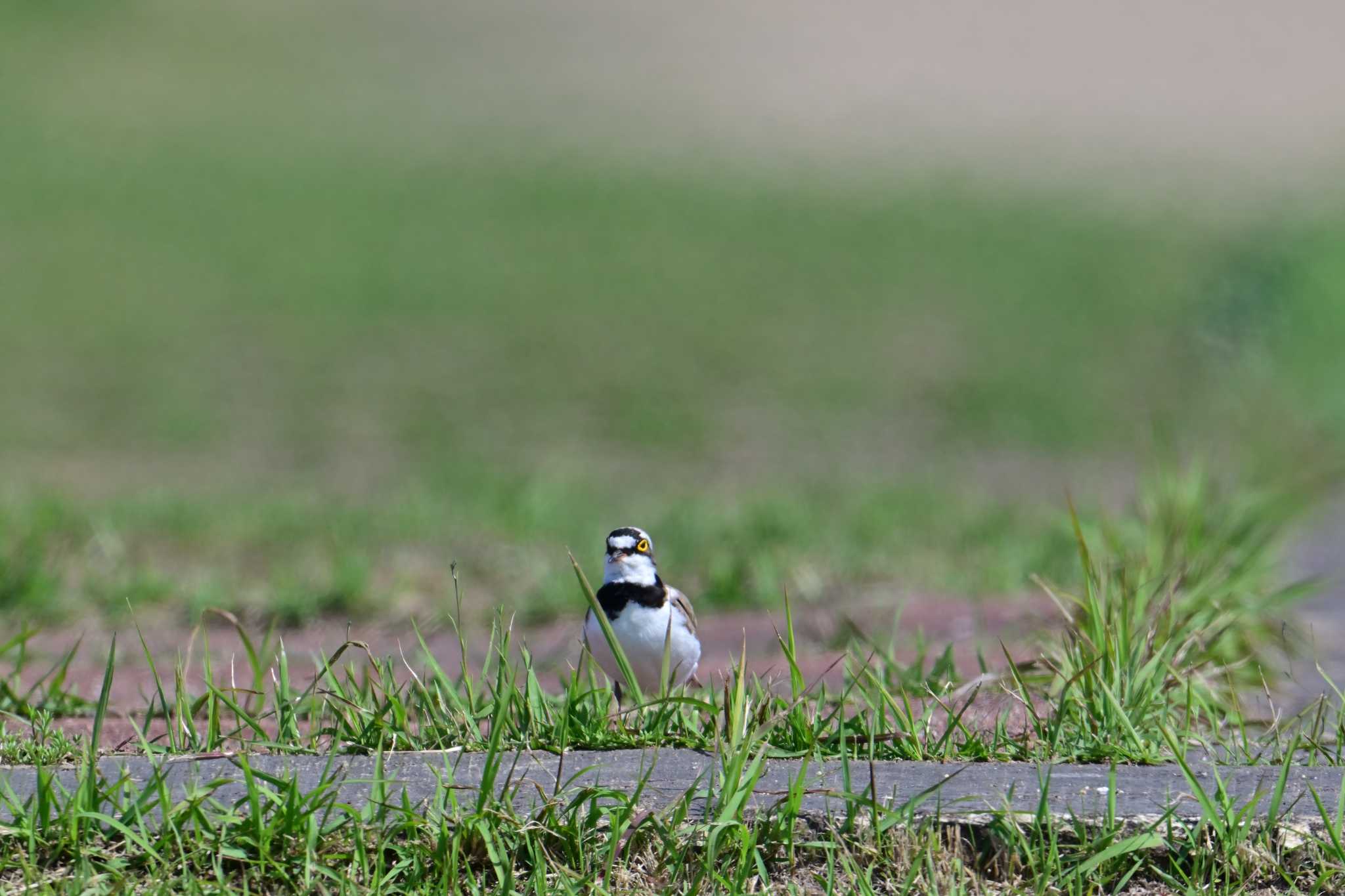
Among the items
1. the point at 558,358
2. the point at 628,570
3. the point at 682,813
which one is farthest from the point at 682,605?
the point at 558,358

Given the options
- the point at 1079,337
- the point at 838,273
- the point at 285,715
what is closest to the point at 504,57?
the point at 838,273

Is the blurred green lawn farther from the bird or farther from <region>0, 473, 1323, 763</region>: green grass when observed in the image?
the bird

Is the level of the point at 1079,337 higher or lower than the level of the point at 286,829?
higher

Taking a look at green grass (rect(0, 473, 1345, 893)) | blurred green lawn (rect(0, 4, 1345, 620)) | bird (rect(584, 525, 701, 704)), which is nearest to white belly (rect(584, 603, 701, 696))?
bird (rect(584, 525, 701, 704))

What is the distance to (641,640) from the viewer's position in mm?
4328

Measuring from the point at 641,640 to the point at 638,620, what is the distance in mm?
52

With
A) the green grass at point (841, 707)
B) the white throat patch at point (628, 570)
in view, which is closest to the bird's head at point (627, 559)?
the white throat patch at point (628, 570)

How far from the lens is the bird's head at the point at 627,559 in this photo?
441cm

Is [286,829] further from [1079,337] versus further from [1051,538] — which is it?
[1079,337]

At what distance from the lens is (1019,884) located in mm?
3637

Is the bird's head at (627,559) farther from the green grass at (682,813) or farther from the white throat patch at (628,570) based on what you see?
the green grass at (682,813)

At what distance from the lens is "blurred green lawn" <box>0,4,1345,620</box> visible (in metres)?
7.73

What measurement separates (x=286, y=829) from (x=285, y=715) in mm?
540

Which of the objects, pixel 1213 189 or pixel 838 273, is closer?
pixel 838 273
